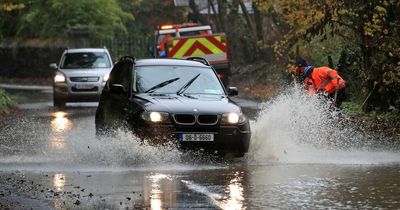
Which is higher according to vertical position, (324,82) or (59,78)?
(324,82)

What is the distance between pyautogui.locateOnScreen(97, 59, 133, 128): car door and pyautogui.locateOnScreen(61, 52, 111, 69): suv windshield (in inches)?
434

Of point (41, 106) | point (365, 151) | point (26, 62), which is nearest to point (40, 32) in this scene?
point (26, 62)

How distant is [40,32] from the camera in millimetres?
42781

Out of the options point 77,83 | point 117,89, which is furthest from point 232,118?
point 77,83

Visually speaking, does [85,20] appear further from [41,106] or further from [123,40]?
[41,106]

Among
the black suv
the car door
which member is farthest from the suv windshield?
the black suv

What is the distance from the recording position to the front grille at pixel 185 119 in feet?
40.8

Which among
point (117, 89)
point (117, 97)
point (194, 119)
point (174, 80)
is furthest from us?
point (117, 97)

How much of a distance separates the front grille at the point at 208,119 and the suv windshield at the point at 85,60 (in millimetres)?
14263

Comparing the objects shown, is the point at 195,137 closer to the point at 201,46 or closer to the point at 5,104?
the point at 5,104

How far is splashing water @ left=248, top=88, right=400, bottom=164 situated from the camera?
13.3 meters

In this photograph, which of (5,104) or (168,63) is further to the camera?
(5,104)

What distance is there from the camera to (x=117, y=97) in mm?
14188

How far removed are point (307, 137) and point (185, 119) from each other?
3.50 meters
